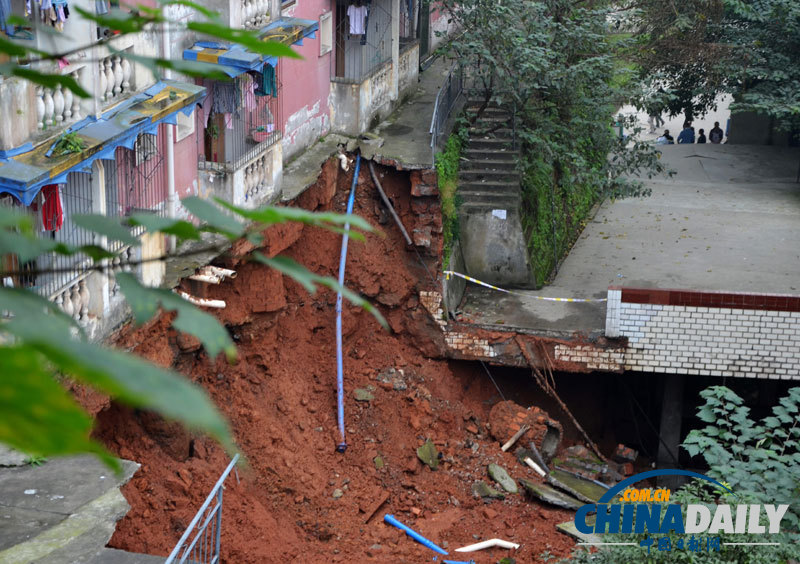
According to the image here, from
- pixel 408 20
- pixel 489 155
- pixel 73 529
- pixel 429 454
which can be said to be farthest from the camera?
pixel 408 20

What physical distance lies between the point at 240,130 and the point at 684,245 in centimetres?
898

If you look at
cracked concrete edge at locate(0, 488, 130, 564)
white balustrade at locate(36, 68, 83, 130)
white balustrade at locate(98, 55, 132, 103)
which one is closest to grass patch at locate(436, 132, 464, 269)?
white balustrade at locate(98, 55, 132, 103)

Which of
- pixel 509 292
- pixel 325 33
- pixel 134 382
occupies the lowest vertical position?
pixel 509 292

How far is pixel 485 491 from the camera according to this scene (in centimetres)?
1336

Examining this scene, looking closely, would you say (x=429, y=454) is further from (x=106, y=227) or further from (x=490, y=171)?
(x=106, y=227)

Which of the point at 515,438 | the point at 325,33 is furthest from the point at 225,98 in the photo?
the point at 515,438

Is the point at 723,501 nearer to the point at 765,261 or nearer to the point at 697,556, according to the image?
the point at 697,556

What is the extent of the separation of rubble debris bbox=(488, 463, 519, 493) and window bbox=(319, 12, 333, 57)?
7.18 metres

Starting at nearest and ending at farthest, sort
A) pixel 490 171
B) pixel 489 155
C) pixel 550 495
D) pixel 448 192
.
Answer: pixel 550 495 < pixel 448 192 < pixel 490 171 < pixel 489 155

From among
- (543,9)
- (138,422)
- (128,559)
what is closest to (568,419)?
(543,9)

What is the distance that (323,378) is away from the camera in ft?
46.7

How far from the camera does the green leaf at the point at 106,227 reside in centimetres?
201

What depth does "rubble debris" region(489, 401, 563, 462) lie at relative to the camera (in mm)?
14461

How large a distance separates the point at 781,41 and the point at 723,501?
41.9 feet
